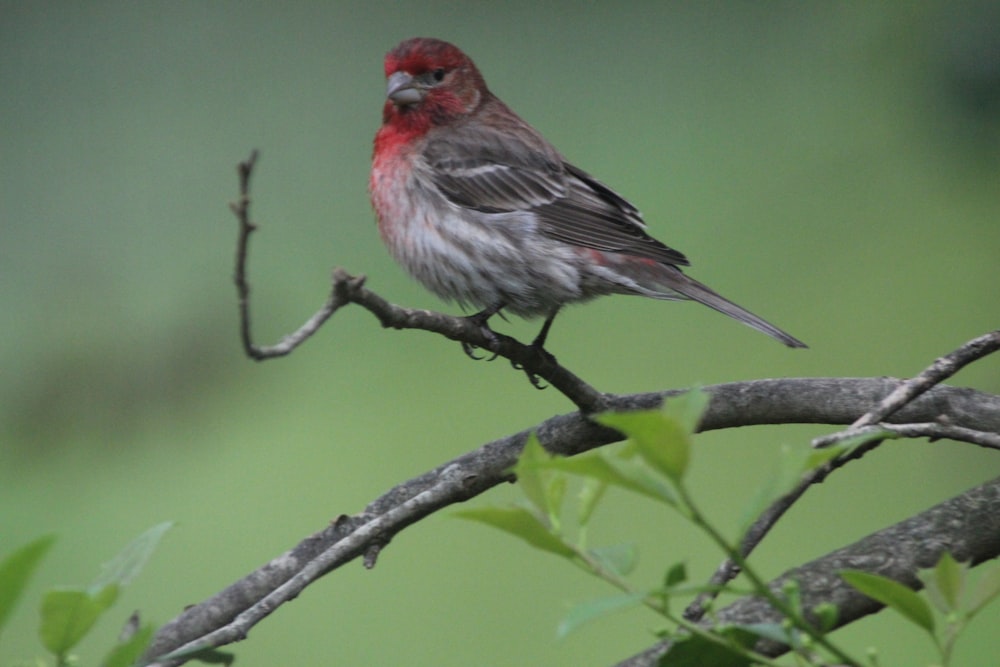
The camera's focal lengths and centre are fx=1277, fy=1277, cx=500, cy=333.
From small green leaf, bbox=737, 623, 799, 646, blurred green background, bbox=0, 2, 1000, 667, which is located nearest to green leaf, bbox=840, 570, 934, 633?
small green leaf, bbox=737, 623, 799, 646

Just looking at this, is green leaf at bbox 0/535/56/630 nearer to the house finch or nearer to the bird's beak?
the house finch

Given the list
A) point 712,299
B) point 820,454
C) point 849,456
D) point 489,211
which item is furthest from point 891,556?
point 489,211

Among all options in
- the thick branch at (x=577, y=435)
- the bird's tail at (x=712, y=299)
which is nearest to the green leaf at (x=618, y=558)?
the thick branch at (x=577, y=435)

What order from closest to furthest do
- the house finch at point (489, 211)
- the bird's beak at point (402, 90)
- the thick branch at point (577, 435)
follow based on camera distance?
the thick branch at point (577, 435) → the house finch at point (489, 211) → the bird's beak at point (402, 90)

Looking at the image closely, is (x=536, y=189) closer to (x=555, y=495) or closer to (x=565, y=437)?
(x=565, y=437)

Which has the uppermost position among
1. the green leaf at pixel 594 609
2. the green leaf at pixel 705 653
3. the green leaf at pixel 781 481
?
the green leaf at pixel 781 481

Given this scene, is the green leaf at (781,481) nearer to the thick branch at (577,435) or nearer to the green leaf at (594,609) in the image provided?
the green leaf at (594,609)

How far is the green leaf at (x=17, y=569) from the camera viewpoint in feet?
1.75

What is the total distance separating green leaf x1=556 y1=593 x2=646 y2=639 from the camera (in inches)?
20.1

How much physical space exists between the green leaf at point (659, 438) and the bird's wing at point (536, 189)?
5.27ft

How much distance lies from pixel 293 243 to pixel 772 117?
3.44 feet

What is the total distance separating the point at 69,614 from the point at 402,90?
1774 millimetres

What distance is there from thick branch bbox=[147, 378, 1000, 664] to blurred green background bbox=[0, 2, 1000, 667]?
733 millimetres

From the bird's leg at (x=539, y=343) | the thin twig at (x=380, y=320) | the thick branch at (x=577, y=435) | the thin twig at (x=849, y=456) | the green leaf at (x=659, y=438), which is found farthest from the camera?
the bird's leg at (x=539, y=343)
